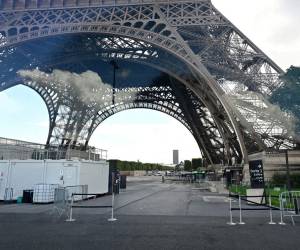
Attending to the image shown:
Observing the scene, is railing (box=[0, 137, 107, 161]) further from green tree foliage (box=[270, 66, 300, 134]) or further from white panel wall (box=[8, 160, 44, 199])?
green tree foliage (box=[270, 66, 300, 134])

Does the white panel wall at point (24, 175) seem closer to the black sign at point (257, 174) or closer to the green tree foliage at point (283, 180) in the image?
the black sign at point (257, 174)

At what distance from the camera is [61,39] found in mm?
35562

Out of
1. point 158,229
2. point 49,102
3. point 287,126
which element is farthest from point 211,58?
point 49,102

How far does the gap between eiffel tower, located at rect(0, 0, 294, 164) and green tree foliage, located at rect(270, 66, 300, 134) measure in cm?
118

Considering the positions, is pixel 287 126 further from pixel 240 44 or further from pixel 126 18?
pixel 126 18

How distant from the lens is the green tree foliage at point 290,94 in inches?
1014

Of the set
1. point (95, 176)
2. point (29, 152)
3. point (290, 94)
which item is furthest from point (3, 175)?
point (290, 94)

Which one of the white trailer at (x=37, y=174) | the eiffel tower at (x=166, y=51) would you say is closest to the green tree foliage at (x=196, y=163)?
the eiffel tower at (x=166, y=51)

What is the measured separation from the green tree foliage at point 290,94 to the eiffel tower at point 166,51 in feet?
Result: 3.87

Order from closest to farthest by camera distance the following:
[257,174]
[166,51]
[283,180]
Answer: [257,174] → [283,180] → [166,51]

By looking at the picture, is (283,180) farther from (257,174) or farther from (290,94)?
(257,174)

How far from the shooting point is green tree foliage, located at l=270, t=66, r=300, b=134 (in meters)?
25.8

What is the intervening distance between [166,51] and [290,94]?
11.6m

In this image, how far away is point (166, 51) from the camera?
1131 inches
